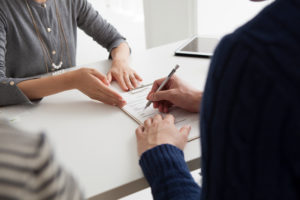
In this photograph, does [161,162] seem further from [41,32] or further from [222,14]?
[222,14]

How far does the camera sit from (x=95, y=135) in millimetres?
838

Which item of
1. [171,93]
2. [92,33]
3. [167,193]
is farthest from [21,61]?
[167,193]

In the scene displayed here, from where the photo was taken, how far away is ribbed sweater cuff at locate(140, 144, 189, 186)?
672 millimetres

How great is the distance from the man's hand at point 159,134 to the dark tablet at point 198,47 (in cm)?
50

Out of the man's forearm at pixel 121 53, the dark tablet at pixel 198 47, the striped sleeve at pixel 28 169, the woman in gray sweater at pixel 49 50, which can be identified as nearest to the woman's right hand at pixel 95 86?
the woman in gray sweater at pixel 49 50

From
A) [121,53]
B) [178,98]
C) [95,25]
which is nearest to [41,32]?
[95,25]

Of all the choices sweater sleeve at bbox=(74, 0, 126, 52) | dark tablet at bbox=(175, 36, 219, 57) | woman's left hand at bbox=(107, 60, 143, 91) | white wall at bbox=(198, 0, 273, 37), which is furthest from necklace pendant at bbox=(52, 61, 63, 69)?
white wall at bbox=(198, 0, 273, 37)

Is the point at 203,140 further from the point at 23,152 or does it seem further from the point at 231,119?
the point at 23,152

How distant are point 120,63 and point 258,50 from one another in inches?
35.7

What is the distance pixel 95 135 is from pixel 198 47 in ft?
2.21

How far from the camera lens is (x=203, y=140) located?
448 mm

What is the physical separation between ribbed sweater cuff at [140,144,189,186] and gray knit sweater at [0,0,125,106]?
0.72 metres

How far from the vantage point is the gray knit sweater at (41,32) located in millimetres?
1334

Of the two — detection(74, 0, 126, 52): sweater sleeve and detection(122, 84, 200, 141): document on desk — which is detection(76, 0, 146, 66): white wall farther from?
detection(122, 84, 200, 141): document on desk
